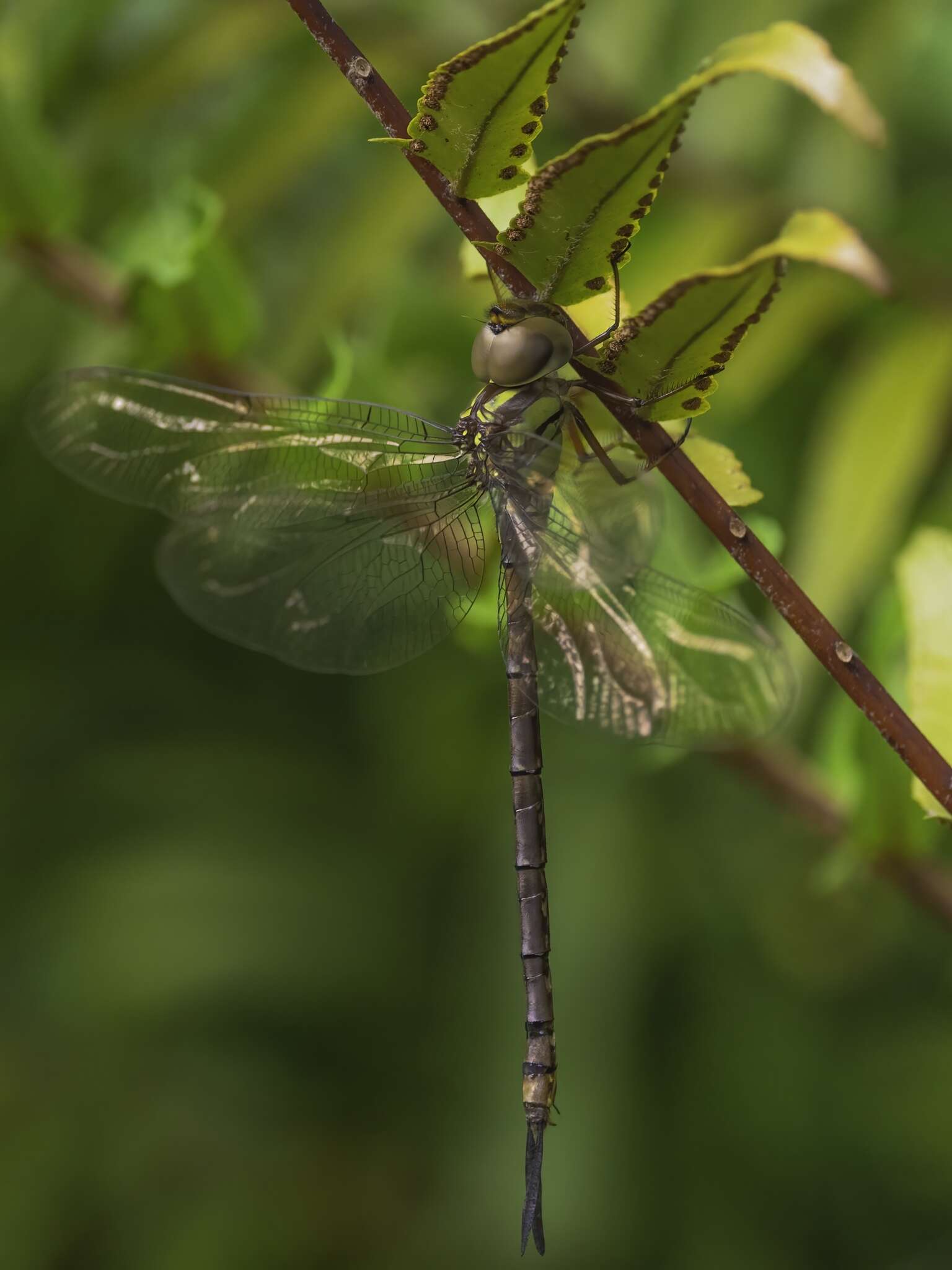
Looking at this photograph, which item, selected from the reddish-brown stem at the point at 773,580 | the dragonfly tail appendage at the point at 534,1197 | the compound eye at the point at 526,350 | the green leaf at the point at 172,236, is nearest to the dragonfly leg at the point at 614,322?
the compound eye at the point at 526,350

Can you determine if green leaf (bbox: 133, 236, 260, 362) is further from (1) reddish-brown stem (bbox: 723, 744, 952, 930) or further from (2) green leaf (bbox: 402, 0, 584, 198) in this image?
(1) reddish-brown stem (bbox: 723, 744, 952, 930)

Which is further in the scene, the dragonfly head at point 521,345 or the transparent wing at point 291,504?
the transparent wing at point 291,504

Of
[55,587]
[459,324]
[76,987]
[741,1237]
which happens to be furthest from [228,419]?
[741,1237]

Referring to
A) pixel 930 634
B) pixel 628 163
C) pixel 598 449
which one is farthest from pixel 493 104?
pixel 930 634

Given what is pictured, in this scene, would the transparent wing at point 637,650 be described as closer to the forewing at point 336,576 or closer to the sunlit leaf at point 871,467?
the forewing at point 336,576

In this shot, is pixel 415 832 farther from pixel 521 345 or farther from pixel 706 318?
pixel 706 318

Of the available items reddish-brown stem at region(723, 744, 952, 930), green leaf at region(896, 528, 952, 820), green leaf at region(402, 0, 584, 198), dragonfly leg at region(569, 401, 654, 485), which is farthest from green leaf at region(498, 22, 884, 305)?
reddish-brown stem at region(723, 744, 952, 930)

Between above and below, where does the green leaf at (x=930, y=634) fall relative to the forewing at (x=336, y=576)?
below
